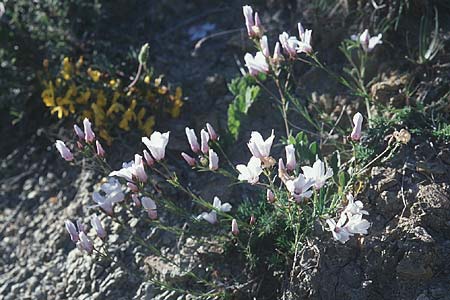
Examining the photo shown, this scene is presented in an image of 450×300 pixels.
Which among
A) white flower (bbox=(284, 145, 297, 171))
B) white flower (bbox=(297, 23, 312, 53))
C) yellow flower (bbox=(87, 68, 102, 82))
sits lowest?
white flower (bbox=(284, 145, 297, 171))

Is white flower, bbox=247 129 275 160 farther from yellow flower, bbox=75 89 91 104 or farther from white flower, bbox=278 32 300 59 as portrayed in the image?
yellow flower, bbox=75 89 91 104

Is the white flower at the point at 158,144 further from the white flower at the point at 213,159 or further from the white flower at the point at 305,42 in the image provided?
the white flower at the point at 305,42

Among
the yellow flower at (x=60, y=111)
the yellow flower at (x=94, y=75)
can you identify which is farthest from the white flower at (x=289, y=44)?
the yellow flower at (x=60, y=111)

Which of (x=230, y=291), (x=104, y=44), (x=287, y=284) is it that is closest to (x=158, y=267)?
(x=230, y=291)

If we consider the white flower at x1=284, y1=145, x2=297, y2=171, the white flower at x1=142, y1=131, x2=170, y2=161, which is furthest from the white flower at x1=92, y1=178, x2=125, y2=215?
the white flower at x1=284, y1=145, x2=297, y2=171

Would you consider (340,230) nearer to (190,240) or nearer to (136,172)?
(136,172)

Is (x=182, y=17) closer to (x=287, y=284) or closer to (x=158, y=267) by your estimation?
(x=158, y=267)
